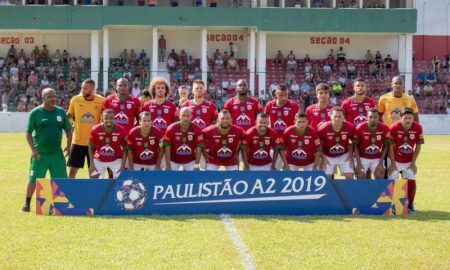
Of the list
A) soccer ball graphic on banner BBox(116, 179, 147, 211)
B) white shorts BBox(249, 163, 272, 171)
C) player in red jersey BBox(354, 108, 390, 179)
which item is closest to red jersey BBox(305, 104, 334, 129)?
player in red jersey BBox(354, 108, 390, 179)

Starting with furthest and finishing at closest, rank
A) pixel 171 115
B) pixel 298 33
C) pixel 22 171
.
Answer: pixel 298 33 → pixel 22 171 → pixel 171 115

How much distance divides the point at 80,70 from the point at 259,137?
29205 millimetres

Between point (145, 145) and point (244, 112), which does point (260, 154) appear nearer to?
point (244, 112)

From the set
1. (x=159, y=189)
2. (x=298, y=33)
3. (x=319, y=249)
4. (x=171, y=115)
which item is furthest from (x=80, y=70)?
(x=319, y=249)

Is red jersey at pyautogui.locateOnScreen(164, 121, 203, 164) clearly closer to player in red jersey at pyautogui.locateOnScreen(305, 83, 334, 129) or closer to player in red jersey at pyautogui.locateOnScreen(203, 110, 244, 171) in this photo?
player in red jersey at pyautogui.locateOnScreen(203, 110, 244, 171)

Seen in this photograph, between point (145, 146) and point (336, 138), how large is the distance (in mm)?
3155

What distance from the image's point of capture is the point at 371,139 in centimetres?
1181

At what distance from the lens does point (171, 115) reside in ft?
42.5

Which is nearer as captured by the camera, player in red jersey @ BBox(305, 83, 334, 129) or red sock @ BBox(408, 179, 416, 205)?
red sock @ BBox(408, 179, 416, 205)

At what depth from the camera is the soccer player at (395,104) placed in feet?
41.6

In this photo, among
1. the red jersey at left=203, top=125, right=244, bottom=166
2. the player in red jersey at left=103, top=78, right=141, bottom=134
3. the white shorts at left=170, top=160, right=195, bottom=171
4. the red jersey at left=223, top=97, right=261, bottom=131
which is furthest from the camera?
the red jersey at left=223, top=97, right=261, bottom=131

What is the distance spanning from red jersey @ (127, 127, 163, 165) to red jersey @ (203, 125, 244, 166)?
2.64 ft

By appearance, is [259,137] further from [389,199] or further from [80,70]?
[80,70]

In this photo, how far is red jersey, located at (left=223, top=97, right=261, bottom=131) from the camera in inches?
529
